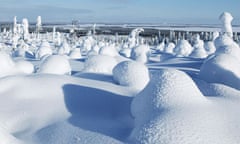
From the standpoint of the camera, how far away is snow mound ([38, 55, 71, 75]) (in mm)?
8863

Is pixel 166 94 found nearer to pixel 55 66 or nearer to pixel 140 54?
pixel 55 66

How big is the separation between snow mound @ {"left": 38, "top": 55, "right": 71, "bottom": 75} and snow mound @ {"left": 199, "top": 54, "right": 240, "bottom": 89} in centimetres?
328

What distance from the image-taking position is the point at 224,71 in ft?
27.0

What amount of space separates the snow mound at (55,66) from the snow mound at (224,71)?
129 inches

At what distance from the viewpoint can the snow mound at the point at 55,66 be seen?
29.1 feet

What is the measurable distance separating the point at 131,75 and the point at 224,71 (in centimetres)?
226

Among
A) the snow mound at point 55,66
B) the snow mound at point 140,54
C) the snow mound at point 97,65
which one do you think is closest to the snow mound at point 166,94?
the snow mound at point 97,65

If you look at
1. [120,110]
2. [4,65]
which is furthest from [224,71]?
[4,65]

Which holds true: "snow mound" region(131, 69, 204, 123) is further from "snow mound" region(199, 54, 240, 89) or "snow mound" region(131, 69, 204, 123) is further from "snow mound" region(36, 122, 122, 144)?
"snow mound" region(199, 54, 240, 89)

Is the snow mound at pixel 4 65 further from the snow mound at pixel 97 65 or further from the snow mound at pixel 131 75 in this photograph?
the snow mound at pixel 131 75

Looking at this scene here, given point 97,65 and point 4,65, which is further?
point 97,65

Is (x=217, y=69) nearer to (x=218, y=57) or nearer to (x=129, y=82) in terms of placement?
(x=218, y=57)

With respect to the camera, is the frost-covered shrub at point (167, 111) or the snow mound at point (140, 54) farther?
the snow mound at point (140, 54)

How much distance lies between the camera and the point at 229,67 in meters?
8.26
